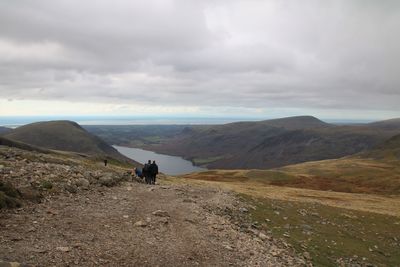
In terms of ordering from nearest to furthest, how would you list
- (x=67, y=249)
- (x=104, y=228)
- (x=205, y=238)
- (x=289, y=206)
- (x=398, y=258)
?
(x=67, y=249) → (x=104, y=228) → (x=205, y=238) → (x=398, y=258) → (x=289, y=206)

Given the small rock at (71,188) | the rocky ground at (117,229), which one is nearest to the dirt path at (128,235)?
the rocky ground at (117,229)

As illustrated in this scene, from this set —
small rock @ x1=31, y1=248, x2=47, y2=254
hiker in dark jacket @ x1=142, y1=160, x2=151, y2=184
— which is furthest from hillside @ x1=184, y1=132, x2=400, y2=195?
small rock @ x1=31, y1=248, x2=47, y2=254

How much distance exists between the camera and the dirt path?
658 inches

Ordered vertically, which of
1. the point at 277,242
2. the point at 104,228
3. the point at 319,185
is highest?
the point at 104,228

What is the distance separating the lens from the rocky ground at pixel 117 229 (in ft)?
55.6

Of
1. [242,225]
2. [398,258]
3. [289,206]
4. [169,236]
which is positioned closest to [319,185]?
[289,206]

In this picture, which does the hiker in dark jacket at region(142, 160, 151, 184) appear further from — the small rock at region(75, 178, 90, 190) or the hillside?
the hillside

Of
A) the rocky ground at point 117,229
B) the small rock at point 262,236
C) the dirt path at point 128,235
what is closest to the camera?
the dirt path at point 128,235

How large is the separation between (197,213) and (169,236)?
234 inches

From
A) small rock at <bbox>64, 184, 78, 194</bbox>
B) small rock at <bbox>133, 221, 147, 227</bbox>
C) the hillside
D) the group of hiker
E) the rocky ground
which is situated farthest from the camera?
the hillside

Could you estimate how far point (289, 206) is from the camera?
4084cm

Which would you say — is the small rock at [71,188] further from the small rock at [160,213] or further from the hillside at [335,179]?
the hillside at [335,179]

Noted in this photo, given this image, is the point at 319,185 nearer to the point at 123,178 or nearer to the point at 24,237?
the point at 123,178

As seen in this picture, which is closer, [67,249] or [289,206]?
[67,249]
